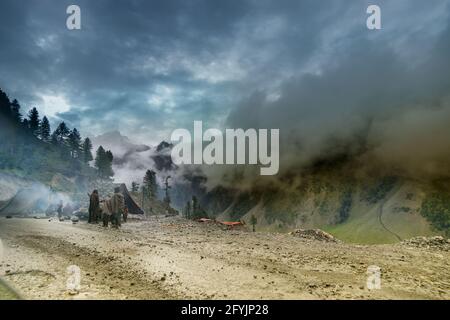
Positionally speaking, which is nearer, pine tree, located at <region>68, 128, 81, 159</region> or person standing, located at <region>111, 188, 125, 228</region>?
person standing, located at <region>111, 188, 125, 228</region>

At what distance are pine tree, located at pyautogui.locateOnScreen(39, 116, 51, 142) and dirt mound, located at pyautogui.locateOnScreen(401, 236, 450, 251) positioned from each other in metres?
180

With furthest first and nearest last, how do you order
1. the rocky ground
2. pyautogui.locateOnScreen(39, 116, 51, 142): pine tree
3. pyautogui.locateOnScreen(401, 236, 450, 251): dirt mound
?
1. pyautogui.locateOnScreen(39, 116, 51, 142): pine tree
2. pyautogui.locateOnScreen(401, 236, 450, 251): dirt mound
3. the rocky ground

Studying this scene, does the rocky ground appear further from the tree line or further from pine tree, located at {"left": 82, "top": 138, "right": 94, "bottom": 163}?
pine tree, located at {"left": 82, "top": 138, "right": 94, "bottom": 163}

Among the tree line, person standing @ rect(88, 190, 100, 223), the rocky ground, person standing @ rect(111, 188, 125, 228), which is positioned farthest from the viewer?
the tree line

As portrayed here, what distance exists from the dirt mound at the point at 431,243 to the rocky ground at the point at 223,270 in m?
0.06

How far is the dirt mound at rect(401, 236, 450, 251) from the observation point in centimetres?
2056

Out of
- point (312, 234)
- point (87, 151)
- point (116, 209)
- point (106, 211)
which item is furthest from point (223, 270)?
point (87, 151)

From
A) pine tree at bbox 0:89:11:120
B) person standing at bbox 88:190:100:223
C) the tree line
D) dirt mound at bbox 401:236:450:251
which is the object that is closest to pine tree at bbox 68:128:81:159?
the tree line

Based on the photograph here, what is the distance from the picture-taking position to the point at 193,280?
518 inches

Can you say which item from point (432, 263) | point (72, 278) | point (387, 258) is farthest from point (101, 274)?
point (432, 263)

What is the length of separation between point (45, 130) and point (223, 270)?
18200 centimetres

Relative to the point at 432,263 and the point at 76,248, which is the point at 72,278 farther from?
the point at 432,263

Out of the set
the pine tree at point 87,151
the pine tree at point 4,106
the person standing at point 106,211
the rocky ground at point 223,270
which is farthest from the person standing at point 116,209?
the pine tree at point 4,106
